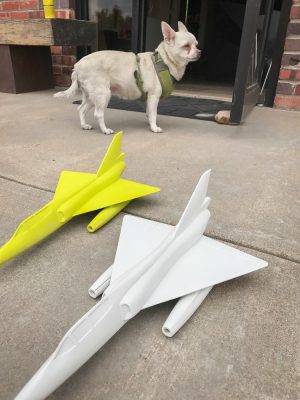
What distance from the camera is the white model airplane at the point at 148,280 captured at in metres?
0.65

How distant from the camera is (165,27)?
8.27ft

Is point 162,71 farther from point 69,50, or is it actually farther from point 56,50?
point 56,50

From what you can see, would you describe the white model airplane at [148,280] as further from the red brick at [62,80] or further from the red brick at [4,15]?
the red brick at [4,15]

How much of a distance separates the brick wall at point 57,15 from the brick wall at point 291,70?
2.72 meters

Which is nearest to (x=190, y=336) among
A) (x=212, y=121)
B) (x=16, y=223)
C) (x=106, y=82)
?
(x=16, y=223)

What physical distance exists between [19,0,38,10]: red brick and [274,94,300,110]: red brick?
11.1 ft

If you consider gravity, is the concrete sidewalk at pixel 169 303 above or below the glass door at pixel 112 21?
below

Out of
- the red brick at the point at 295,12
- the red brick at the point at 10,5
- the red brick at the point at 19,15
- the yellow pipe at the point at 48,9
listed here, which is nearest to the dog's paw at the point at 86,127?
the yellow pipe at the point at 48,9

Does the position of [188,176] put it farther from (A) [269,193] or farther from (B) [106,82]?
(B) [106,82]

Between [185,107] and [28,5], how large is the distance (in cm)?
266


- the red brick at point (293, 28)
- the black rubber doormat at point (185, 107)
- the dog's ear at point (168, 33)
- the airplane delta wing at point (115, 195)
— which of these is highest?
the red brick at point (293, 28)

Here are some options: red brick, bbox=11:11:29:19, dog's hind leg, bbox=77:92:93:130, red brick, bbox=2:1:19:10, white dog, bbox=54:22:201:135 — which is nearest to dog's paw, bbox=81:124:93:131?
dog's hind leg, bbox=77:92:93:130

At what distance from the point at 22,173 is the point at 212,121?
2.05 m

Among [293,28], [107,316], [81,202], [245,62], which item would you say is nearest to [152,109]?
[245,62]
